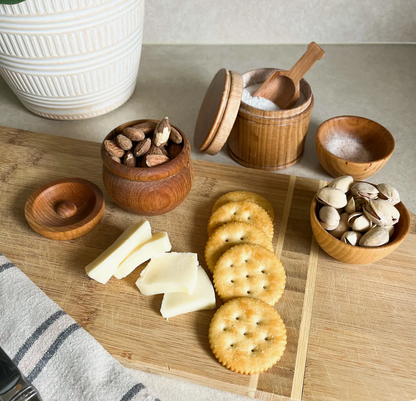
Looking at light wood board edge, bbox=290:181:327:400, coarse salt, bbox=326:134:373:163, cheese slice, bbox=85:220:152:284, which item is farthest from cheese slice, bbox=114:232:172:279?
coarse salt, bbox=326:134:373:163

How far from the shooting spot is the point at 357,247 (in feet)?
2.37

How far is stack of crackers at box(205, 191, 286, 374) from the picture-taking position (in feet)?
2.17

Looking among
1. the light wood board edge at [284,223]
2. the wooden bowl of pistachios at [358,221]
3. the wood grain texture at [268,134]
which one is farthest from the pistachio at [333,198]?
the wood grain texture at [268,134]

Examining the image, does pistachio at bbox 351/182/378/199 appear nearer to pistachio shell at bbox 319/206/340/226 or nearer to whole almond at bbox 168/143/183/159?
pistachio shell at bbox 319/206/340/226

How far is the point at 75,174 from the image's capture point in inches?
37.8

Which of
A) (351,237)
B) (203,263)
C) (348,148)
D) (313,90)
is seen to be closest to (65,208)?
(203,263)

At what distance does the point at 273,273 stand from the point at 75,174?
0.47m

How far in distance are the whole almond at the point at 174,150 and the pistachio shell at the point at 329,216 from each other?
266 millimetres

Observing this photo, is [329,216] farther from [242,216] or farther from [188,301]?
[188,301]

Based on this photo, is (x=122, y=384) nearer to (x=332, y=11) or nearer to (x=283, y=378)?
(x=283, y=378)

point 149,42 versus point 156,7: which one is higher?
point 156,7

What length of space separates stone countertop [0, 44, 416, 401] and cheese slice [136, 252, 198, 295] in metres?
0.38

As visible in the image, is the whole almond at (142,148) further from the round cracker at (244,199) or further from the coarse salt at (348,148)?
the coarse salt at (348,148)

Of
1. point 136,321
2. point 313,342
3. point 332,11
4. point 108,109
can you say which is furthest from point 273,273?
point 332,11
